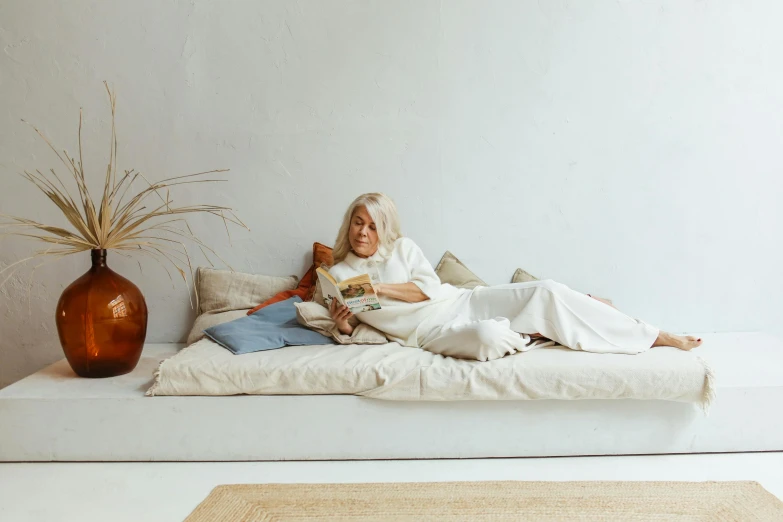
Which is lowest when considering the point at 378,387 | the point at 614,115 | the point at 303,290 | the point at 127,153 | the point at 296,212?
the point at 378,387

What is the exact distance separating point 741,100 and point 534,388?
2.25 metres

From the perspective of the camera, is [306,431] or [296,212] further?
[296,212]

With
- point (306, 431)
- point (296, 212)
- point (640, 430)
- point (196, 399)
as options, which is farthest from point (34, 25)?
point (640, 430)

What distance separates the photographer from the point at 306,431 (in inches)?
106

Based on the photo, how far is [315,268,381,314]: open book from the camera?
2842 millimetres

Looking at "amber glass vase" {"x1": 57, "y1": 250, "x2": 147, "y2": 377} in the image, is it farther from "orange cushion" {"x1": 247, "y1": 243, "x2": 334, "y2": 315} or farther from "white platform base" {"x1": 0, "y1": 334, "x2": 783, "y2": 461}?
"orange cushion" {"x1": 247, "y1": 243, "x2": 334, "y2": 315}

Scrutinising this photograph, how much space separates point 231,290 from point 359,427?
1.28 meters

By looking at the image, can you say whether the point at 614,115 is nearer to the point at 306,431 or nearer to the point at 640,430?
the point at 640,430

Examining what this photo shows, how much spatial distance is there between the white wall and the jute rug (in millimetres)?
1591

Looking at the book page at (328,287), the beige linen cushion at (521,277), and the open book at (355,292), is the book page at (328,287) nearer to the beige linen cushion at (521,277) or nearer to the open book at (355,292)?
the open book at (355,292)

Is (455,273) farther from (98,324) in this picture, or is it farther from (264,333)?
(98,324)

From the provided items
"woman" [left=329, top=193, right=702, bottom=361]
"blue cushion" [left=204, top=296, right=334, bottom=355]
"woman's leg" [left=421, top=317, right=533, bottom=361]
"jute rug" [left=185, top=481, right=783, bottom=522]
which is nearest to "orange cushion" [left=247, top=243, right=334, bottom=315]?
"blue cushion" [left=204, top=296, right=334, bottom=355]

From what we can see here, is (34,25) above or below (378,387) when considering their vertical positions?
above

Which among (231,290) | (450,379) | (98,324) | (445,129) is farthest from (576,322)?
(98,324)
